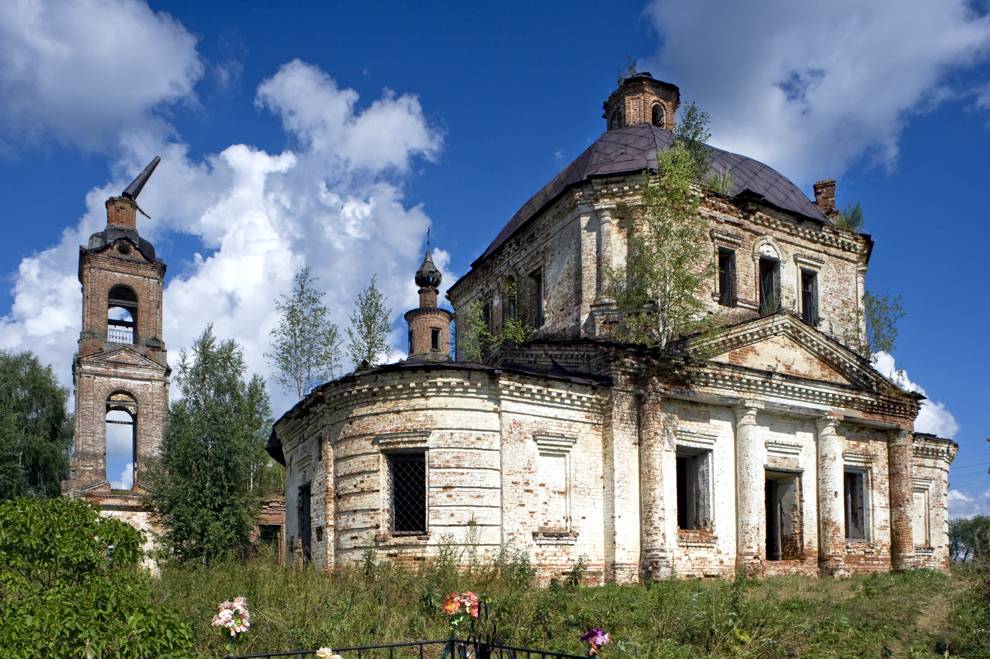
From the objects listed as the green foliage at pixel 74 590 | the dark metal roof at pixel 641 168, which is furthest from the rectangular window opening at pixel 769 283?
the green foliage at pixel 74 590

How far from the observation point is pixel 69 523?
23.8 feet

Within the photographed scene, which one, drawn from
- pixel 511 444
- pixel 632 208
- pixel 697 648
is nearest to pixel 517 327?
pixel 632 208

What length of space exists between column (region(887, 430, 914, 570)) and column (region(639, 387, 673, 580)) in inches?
265

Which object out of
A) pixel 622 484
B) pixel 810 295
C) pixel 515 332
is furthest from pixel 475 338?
pixel 810 295

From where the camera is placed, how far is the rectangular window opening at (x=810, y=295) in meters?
21.8

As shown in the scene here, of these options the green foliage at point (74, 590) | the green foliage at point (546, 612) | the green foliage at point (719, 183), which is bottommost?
the green foliage at point (546, 612)

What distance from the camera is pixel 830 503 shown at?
19016mm

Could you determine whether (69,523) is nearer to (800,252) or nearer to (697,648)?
(697,648)

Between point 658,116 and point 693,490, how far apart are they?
34.6 ft

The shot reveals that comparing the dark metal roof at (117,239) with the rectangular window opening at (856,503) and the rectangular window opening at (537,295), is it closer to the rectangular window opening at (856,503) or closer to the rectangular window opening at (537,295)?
the rectangular window opening at (537,295)

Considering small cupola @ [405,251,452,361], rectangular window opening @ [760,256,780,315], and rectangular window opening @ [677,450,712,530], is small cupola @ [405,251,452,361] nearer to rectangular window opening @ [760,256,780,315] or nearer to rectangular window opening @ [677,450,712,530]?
rectangular window opening @ [677,450,712,530]

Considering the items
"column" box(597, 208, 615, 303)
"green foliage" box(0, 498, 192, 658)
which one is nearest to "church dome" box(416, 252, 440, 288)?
"column" box(597, 208, 615, 303)

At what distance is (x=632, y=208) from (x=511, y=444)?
6184 mm

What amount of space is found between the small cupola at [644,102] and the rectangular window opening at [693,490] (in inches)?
373
